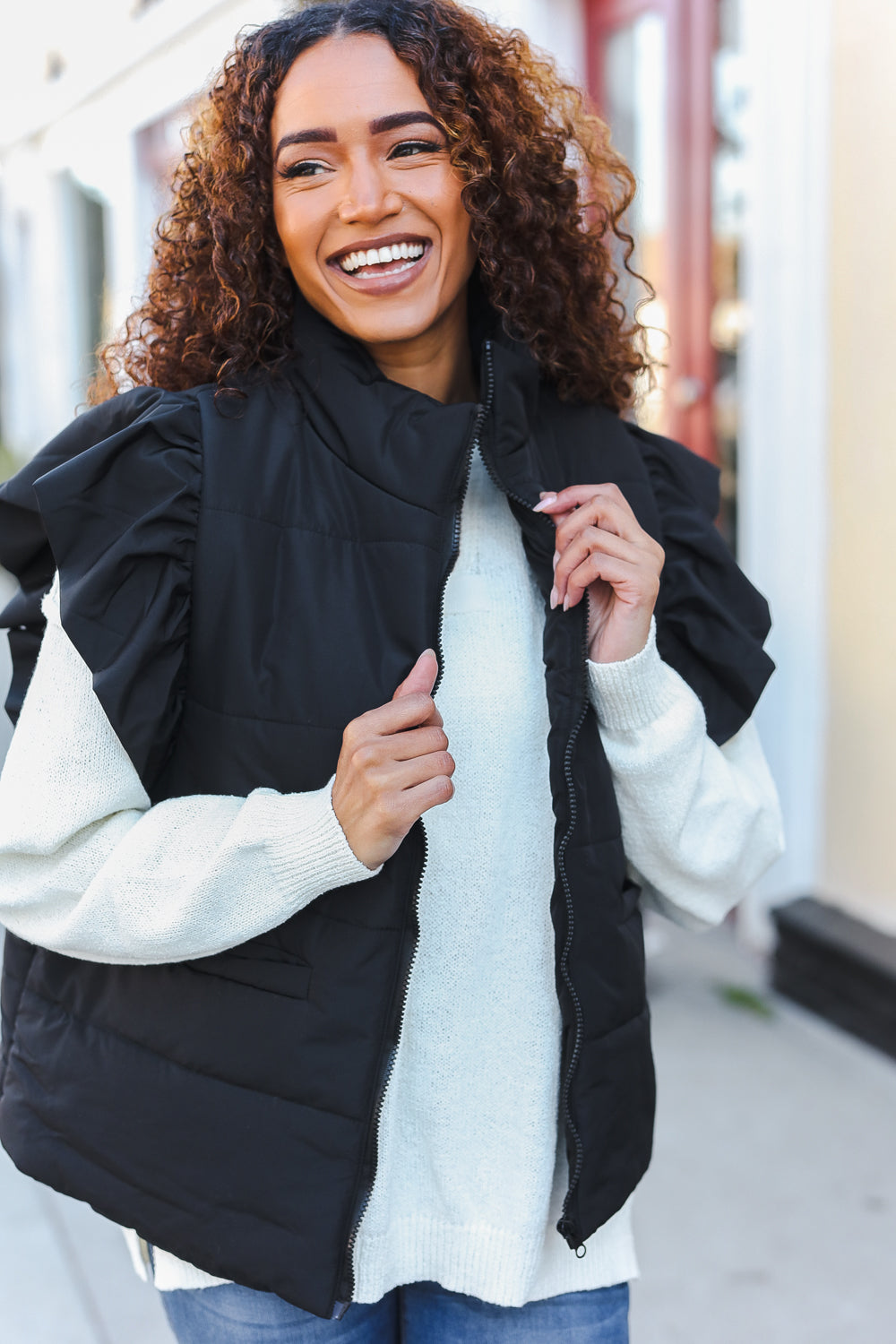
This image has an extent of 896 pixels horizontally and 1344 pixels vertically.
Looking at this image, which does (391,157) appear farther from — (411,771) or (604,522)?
(411,771)

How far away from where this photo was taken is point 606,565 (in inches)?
49.9

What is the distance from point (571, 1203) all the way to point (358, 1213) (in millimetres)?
228

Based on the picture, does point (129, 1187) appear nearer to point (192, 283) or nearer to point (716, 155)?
point (192, 283)

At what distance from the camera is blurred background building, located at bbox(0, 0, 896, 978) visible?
300 cm

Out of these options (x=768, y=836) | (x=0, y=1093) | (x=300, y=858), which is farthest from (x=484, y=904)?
(x=0, y=1093)

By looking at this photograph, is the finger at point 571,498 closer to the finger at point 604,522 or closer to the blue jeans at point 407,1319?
the finger at point 604,522

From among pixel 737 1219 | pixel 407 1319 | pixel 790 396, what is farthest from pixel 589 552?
pixel 790 396

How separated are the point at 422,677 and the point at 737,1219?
6.16ft

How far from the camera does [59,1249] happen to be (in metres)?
2.59

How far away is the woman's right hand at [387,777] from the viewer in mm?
1128

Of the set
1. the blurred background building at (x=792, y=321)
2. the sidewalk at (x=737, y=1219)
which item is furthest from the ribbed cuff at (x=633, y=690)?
the blurred background building at (x=792, y=321)

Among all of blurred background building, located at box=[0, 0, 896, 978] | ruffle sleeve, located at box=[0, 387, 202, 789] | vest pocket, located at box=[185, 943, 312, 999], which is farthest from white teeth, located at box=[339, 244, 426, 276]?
blurred background building, located at box=[0, 0, 896, 978]

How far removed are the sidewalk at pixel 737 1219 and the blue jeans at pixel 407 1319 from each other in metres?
1.01

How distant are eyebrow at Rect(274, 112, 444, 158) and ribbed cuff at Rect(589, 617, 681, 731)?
595mm
